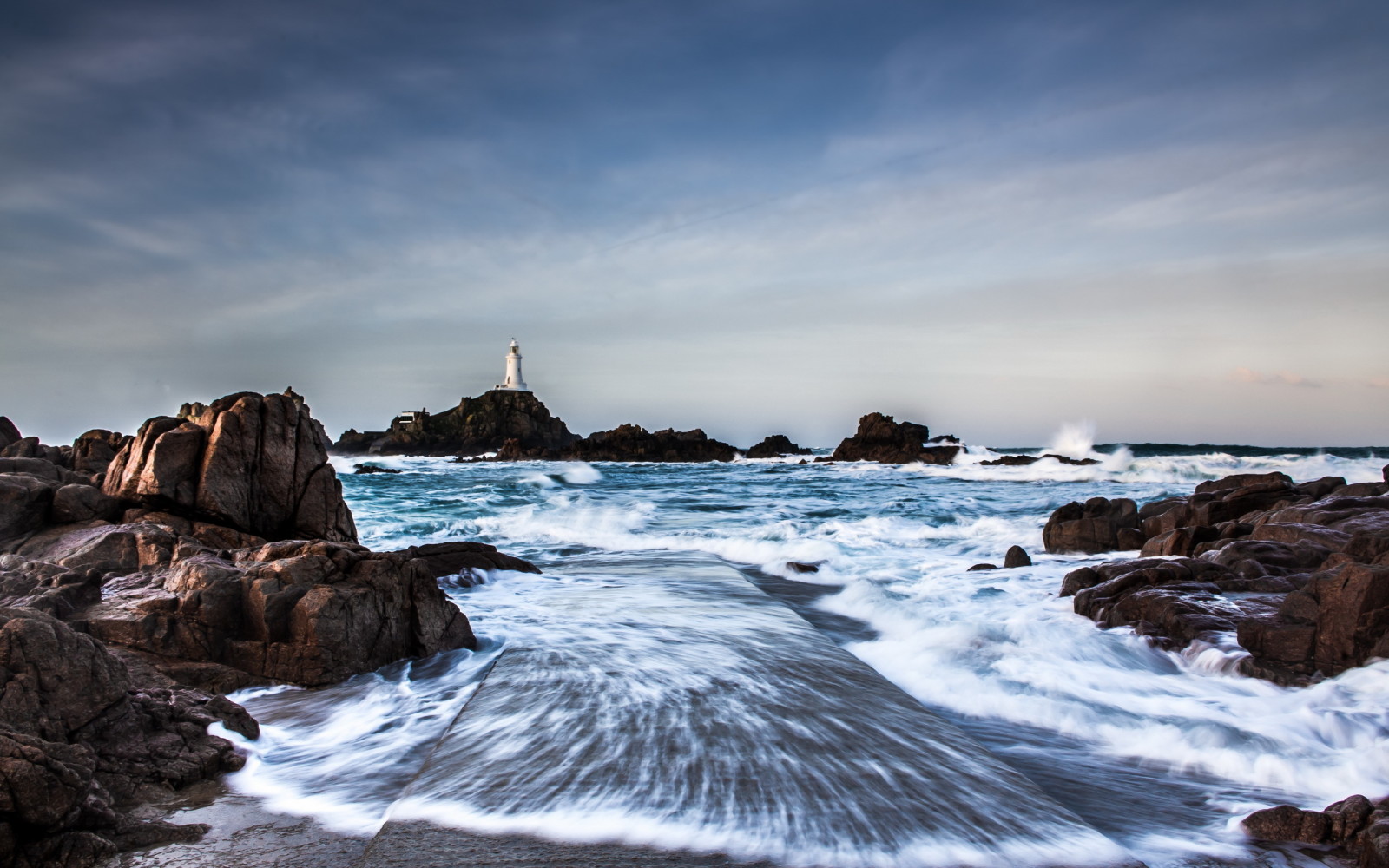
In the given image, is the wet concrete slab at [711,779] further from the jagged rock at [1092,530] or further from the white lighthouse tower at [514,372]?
the white lighthouse tower at [514,372]

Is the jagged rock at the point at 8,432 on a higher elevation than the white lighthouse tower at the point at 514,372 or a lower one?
A: lower

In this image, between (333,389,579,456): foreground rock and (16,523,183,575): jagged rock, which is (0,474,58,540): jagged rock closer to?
(16,523,183,575): jagged rock

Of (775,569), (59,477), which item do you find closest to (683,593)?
(775,569)

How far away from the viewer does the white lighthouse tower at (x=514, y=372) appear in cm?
7419

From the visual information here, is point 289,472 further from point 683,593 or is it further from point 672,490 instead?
point 672,490

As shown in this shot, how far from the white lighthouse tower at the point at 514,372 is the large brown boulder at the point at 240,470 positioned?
67.4 metres

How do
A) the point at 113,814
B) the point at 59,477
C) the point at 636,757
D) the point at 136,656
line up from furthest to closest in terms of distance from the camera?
the point at 59,477
the point at 136,656
the point at 636,757
the point at 113,814

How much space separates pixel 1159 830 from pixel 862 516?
48.5ft

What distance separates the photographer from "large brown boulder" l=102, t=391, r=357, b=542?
660 centimetres

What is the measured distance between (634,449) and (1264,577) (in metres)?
53.0

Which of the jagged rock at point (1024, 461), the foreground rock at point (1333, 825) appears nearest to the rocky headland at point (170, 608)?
the foreground rock at point (1333, 825)

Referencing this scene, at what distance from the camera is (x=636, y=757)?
128 inches

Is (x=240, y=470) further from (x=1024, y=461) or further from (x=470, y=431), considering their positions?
(x=470, y=431)

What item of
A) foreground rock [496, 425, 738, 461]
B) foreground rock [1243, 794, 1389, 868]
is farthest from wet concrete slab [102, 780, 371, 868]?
foreground rock [496, 425, 738, 461]
